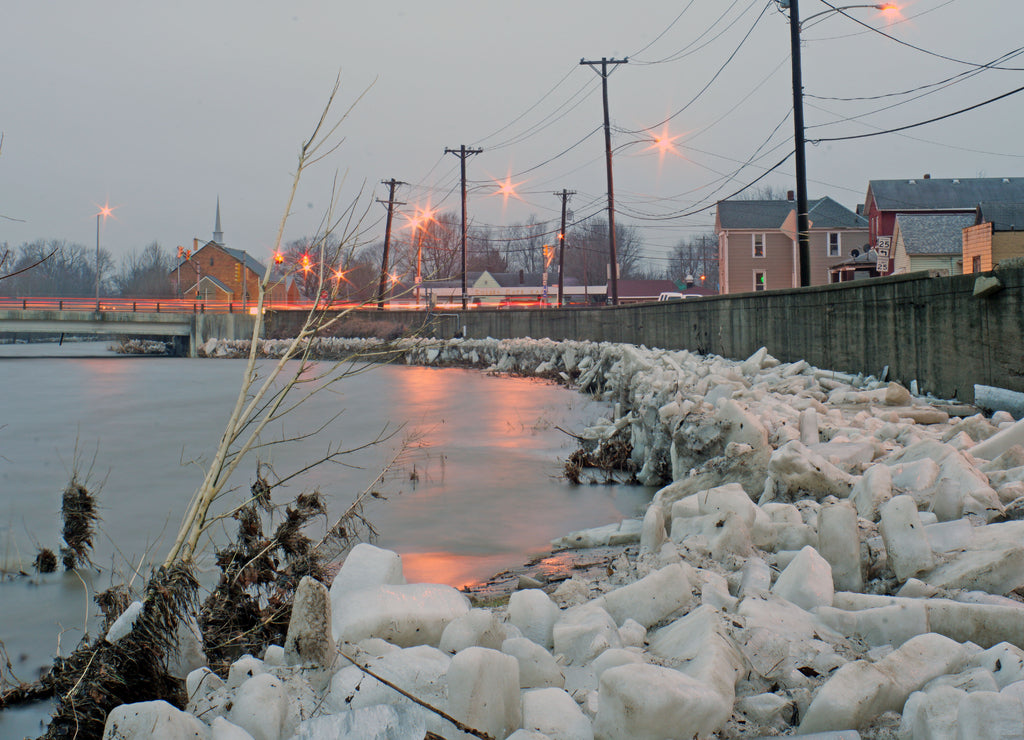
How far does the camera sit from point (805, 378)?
340 inches

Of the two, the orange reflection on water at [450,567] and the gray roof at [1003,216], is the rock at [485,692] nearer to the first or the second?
the orange reflection on water at [450,567]

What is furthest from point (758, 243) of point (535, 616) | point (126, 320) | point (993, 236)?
point (535, 616)

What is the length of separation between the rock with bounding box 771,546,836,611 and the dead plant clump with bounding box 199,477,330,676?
2.13 metres

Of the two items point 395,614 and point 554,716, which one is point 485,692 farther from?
point 395,614

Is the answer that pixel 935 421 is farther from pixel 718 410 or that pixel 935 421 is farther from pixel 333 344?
pixel 333 344

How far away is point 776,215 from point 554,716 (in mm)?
48999

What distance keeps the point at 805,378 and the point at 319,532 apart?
544 centimetres

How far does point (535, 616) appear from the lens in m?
2.99

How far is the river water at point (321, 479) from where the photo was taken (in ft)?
18.8

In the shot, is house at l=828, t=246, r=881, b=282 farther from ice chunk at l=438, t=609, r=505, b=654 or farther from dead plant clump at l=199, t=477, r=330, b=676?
ice chunk at l=438, t=609, r=505, b=654

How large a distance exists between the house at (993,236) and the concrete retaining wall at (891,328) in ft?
54.8

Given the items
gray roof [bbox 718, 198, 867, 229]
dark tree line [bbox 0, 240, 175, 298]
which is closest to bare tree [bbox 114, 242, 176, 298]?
dark tree line [bbox 0, 240, 175, 298]

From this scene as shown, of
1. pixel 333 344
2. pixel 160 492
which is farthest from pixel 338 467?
pixel 333 344

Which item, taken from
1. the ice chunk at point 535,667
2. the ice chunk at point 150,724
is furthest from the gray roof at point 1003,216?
the ice chunk at point 150,724
